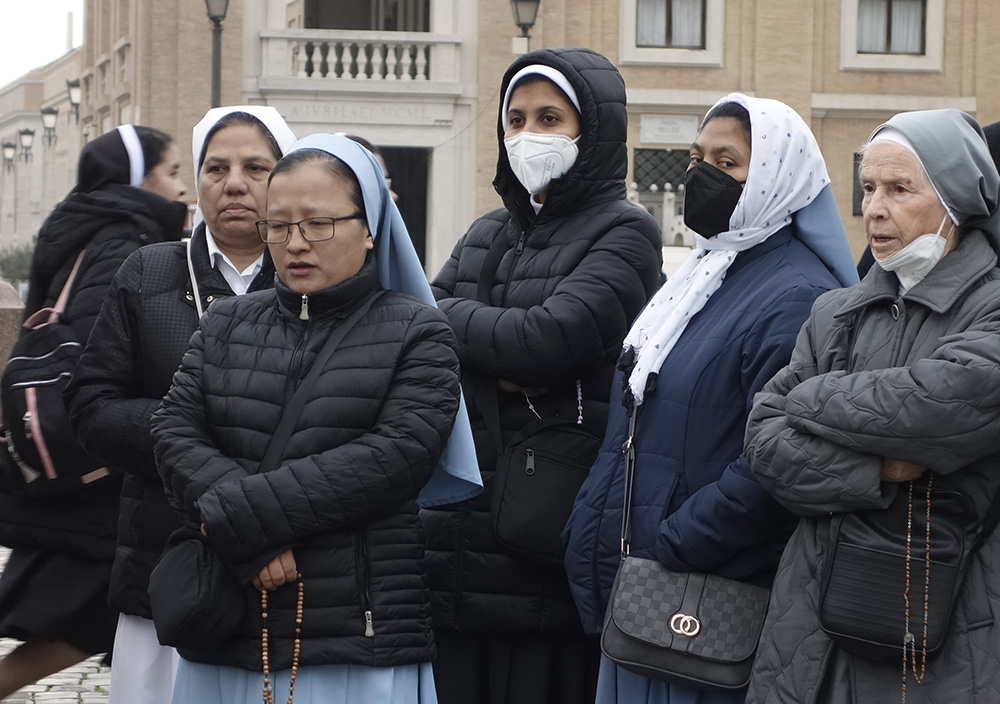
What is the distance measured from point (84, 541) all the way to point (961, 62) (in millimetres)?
28928

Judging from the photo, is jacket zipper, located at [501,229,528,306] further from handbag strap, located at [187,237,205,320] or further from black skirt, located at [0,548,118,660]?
black skirt, located at [0,548,118,660]

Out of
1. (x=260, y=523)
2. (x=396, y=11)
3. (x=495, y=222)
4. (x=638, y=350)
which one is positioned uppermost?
(x=396, y=11)

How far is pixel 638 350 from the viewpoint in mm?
4098

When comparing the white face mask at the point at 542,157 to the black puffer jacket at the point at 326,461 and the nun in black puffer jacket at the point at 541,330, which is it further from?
the black puffer jacket at the point at 326,461

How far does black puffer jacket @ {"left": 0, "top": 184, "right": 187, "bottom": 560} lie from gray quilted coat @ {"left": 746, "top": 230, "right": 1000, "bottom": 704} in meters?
2.30

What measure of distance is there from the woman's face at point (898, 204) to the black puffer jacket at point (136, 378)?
1864 millimetres

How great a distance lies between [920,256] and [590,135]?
146 centimetres

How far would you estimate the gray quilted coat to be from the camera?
10.4 ft

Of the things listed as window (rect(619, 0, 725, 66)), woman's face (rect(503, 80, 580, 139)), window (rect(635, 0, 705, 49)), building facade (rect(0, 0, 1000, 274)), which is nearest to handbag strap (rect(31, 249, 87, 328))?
woman's face (rect(503, 80, 580, 139))

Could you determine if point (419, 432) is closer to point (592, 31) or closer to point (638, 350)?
point (638, 350)

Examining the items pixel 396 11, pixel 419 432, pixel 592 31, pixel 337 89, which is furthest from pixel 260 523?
pixel 396 11

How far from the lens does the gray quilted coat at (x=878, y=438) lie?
Result: 3176mm

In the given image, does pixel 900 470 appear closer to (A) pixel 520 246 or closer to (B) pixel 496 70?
(A) pixel 520 246

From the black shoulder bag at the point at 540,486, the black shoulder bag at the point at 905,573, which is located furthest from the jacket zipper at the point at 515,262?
the black shoulder bag at the point at 905,573
